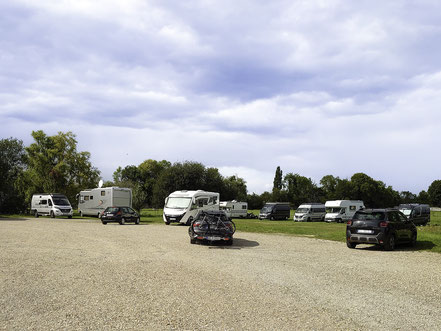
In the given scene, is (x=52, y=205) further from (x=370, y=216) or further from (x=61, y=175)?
(x=370, y=216)

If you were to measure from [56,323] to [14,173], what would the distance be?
59239 mm

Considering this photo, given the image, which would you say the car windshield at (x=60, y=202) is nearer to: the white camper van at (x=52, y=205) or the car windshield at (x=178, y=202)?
the white camper van at (x=52, y=205)

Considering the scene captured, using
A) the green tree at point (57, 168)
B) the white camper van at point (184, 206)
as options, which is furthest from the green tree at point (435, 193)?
the white camper van at point (184, 206)

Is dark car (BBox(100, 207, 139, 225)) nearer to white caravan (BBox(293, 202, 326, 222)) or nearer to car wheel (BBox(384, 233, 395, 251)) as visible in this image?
white caravan (BBox(293, 202, 326, 222))

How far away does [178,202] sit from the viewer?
34.4 m

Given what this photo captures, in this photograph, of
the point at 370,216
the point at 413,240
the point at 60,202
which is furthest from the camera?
the point at 60,202

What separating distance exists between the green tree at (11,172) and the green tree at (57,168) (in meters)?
2.76

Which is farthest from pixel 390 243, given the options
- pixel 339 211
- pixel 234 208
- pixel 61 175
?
pixel 61 175

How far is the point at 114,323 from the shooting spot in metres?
6.04

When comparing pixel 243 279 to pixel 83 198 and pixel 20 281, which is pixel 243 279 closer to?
pixel 20 281

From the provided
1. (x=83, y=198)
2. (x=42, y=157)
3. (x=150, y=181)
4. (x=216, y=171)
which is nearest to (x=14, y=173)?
(x=42, y=157)

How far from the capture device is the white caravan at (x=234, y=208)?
172 feet

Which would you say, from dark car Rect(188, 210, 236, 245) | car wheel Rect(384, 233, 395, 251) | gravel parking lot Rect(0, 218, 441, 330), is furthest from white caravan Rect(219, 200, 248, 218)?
gravel parking lot Rect(0, 218, 441, 330)

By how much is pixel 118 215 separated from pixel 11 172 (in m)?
32.5
